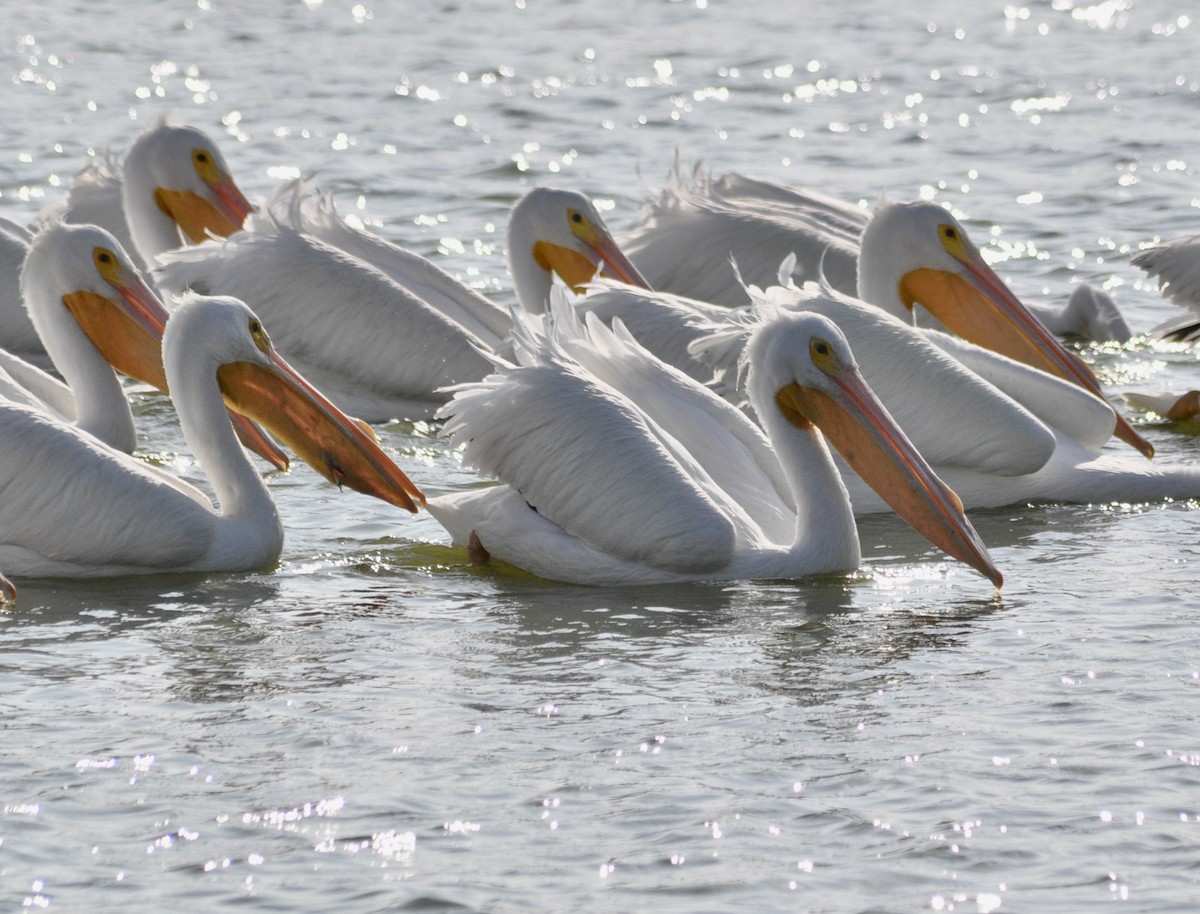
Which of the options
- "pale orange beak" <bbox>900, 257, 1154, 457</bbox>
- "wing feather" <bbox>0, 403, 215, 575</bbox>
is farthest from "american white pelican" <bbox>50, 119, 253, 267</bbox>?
"wing feather" <bbox>0, 403, 215, 575</bbox>

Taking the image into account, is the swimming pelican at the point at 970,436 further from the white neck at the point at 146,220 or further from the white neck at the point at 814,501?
the white neck at the point at 146,220

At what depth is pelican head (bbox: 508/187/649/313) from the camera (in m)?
8.23

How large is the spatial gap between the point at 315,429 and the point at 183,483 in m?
0.38

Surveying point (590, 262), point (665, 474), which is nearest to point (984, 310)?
point (590, 262)

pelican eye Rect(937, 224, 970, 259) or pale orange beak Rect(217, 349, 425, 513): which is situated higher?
pelican eye Rect(937, 224, 970, 259)

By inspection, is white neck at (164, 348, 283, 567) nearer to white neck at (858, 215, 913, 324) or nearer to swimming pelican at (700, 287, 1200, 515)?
swimming pelican at (700, 287, 1200, 515)

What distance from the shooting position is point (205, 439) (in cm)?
595

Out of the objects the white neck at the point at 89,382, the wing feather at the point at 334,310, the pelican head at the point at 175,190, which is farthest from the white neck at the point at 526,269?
the white neck at the point at 89,382

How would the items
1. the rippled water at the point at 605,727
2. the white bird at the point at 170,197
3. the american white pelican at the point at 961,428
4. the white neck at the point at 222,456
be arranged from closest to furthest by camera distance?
the rippled water at the point at 605,727 → the white neck at the point at 222,456 → the american white pelican at the point at 961,428 → the white bird at the point at 170,197

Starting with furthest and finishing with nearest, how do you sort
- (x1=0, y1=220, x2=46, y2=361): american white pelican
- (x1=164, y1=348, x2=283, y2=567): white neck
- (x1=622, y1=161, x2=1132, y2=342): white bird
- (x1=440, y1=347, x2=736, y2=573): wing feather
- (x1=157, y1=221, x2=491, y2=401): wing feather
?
1. (x1=622, y1=161, x2=1132, y2=342): white bird
2. (x1=0, y1=220, x2=46, y2=361): american white pelican
3. (x1=157, y1=221, x2=491, y2=401): wing feather
4. (x1=164, y1=348, x2=283, y2=567): white neck
5. (x1=440, y1=347, x2=736, y2=573): wing feather

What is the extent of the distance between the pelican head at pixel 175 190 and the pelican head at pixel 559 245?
117 centimetres

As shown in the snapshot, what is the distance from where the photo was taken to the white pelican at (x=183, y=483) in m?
5.64

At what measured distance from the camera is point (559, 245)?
27.2 ft

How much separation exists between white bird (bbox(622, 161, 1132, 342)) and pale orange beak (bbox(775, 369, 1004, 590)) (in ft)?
8.76
